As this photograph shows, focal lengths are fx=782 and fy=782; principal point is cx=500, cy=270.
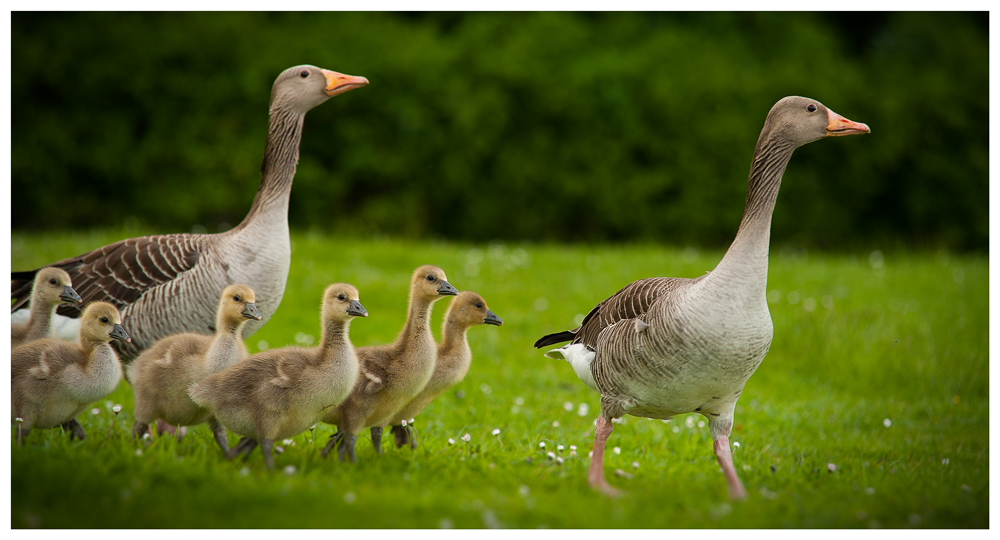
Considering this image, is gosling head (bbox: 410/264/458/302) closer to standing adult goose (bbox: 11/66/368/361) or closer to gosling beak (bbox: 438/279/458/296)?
gosling beak (bbox: 438/279/458/296)

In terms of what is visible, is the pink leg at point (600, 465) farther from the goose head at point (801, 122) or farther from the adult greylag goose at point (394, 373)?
the goose head at point (801, 122)

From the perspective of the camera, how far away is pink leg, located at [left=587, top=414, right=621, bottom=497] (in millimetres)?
4352

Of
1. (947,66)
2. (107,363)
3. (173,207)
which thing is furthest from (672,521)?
(947,66)

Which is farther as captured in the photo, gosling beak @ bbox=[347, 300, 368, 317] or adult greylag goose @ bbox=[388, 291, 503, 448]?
adult greylag goose @ bbox=[388, 291, 503, 448]

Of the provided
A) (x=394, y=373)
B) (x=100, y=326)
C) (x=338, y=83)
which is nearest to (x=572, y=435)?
(x=394, y=373)

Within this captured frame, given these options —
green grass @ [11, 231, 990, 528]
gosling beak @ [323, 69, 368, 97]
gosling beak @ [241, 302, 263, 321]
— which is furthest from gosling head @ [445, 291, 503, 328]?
gosling beak @ [323, 69, 368, 97]

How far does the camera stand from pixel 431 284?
4.67 metres

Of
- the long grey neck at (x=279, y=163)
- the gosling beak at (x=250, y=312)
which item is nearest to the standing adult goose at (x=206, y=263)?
the long grey neck at (x=279, y=163)

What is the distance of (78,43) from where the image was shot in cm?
1264

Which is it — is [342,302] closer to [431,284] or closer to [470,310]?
[431,284]

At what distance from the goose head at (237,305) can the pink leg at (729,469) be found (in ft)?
9.00

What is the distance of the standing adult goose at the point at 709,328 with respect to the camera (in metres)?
4.06

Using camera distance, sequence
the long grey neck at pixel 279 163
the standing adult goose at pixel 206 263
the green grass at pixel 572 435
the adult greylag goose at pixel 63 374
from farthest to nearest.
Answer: the long grey neck at pixel 279 163 < the standing adult goose at pixel 206 263 < the adult greylag goose at pixel 63 374 < the green grass at pixel 572 435

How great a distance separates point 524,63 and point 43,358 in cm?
1189
